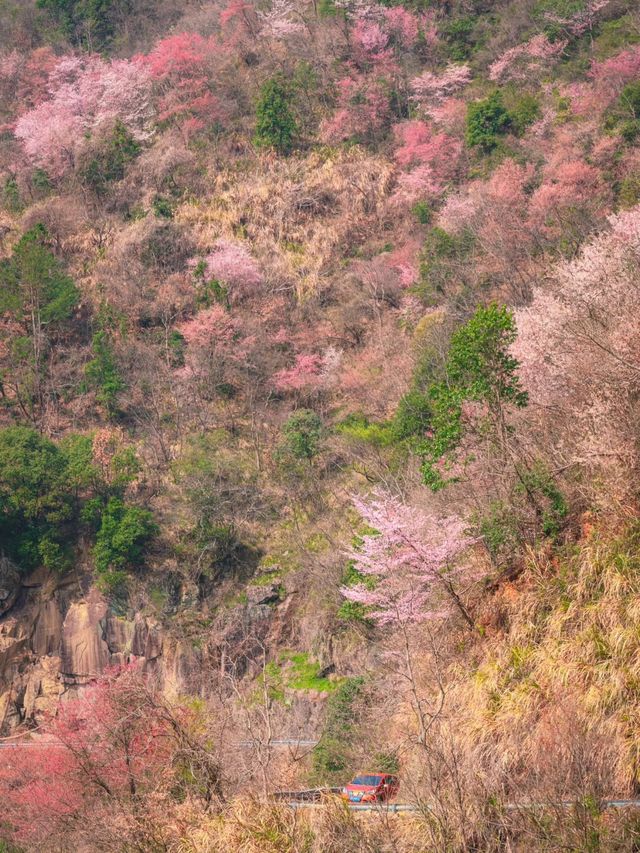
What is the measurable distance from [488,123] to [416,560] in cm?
2711

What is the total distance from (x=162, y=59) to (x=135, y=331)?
1967cm

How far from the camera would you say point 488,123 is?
1435 inches

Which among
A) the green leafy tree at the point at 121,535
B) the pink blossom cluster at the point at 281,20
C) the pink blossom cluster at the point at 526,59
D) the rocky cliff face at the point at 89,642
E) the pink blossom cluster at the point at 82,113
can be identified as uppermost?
the pink blossom cluster at the point at 281,20

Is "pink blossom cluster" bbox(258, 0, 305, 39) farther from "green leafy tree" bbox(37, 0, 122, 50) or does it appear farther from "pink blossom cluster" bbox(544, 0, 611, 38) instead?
"pink blossom cluster" bbox(544, 0, 611, 38)

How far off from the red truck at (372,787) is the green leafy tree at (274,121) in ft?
110

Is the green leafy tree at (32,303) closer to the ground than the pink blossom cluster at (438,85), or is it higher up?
closer to the ground

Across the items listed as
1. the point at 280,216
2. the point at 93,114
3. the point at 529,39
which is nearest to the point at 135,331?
the point at 280,216

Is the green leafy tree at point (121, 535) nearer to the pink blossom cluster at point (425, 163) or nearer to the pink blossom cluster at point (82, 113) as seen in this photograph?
the pink blossom cluster at point (425, 163)

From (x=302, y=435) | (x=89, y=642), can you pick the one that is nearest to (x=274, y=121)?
(x=302, y=435)

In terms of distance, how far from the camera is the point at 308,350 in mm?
33438

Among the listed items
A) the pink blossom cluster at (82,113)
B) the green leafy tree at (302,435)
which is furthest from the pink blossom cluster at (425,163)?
the green leafy tree at (302,435)

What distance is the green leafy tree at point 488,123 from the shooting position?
119 feet

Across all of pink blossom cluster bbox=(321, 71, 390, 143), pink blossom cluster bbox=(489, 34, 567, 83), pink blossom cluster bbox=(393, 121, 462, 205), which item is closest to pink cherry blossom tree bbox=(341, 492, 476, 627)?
pink blossom cluster bbox=(393, 121, 462, 205)

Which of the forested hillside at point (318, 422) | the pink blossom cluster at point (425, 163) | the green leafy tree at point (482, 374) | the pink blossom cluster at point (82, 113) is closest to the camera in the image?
the forested hillside at point (318, 422)
